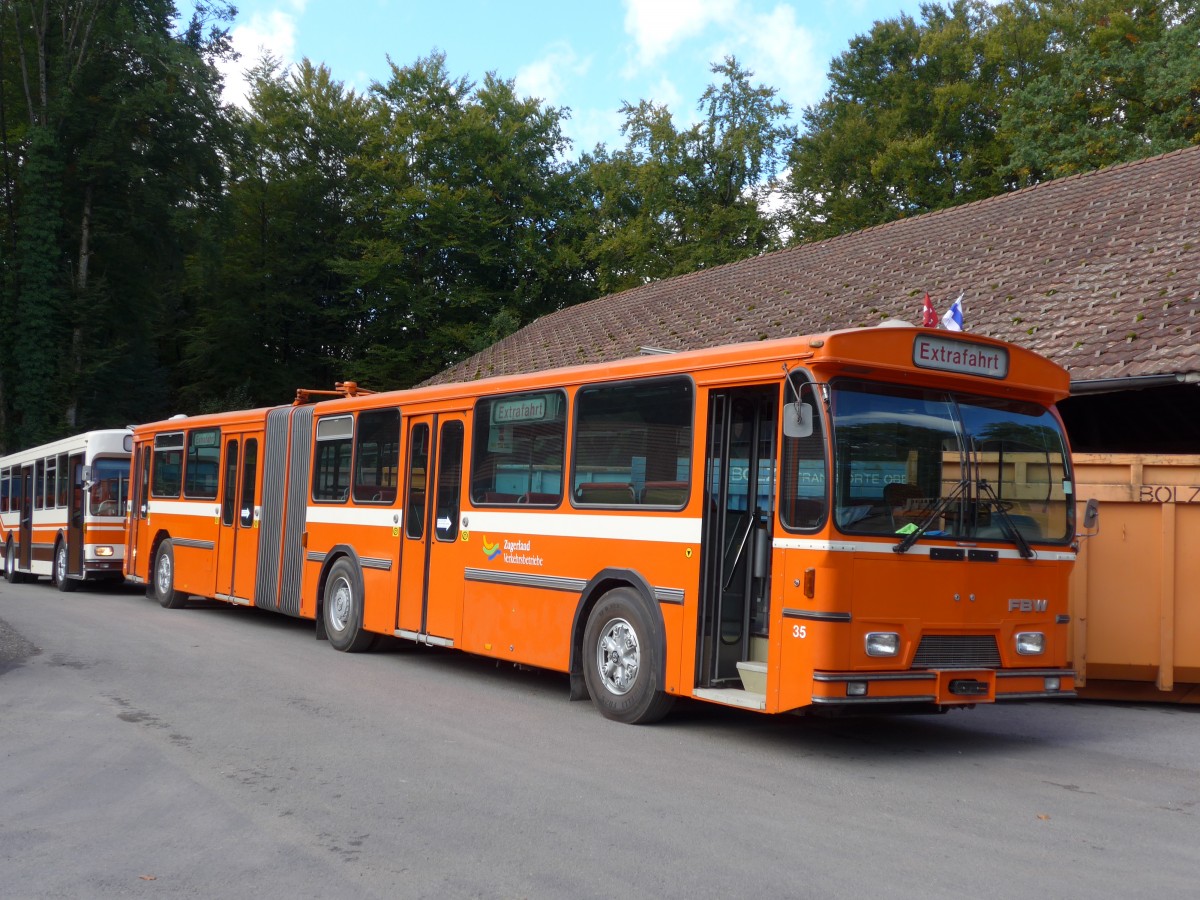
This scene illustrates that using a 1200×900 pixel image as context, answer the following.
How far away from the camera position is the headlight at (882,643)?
26.4 feet

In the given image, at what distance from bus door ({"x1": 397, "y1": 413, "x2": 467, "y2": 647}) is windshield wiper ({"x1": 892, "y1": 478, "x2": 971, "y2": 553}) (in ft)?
16.7

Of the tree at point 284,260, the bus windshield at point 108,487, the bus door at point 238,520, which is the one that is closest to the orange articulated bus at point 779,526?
the bus door at point 238,520

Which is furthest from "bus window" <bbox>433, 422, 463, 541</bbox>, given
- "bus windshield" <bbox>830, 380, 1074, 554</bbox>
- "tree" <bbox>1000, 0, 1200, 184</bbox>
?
"tree" <bbox>1000, 0, 1200, 184</bbox>

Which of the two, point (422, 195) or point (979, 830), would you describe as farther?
point (422, 195)

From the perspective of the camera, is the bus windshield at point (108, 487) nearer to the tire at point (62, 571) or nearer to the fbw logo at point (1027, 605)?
the tire at point (62, 571)

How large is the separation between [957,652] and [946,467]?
4.12ft

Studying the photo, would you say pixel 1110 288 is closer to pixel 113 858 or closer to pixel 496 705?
pixel 496 705

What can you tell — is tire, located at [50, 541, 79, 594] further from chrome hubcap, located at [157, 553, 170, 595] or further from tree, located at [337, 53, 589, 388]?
tree, located at [337, 53, 589, 388]

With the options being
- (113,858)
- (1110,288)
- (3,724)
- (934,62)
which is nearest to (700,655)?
(113,858)

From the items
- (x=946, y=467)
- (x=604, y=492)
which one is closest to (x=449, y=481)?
(x=604, y=492)

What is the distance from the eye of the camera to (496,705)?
414 inches

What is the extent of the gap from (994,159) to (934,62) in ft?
19.6

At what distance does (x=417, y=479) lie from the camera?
42.8 feet

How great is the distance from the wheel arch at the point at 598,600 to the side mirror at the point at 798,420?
2.02 meters
